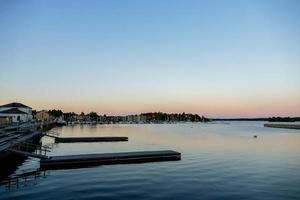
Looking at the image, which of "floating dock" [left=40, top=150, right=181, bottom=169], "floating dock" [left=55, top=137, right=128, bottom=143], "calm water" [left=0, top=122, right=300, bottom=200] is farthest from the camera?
"floating dock" [left=55, top=137, right=128, bottom=143]

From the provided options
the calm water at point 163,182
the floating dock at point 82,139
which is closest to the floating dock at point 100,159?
the calm water at point 163,182

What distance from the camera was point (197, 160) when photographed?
4653 centimetres

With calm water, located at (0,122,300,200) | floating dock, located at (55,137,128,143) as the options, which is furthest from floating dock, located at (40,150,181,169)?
floating dock, located at (55,137,128,143)

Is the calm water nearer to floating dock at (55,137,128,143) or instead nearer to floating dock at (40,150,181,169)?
floating dock at (40,150,181,169)

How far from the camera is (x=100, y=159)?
41.6 m

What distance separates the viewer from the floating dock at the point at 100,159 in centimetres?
3841

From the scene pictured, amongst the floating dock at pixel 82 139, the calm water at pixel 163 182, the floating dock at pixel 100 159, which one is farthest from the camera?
the floating dock at pixel 82 139

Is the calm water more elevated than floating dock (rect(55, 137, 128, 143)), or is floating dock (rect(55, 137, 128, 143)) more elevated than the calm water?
floating dock (rect(55, 137, 128, 143))

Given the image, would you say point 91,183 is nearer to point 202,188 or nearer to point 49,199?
point 49,199

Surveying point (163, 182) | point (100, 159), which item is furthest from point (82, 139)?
point (163, 182)

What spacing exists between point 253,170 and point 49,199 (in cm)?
2547

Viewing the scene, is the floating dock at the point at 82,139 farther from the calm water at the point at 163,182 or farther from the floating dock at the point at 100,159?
the floating dock at the point at 100,159

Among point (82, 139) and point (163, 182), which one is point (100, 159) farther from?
point (82, 139)

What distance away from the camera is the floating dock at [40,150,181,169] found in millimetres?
38406
